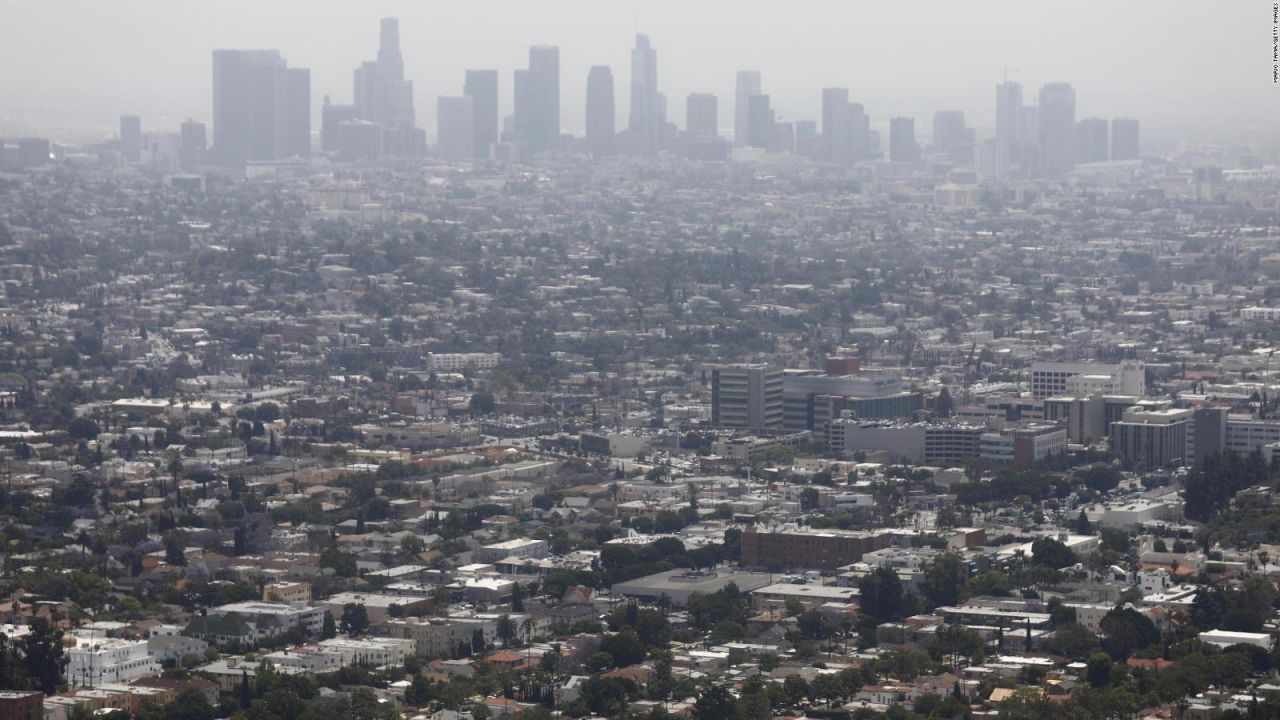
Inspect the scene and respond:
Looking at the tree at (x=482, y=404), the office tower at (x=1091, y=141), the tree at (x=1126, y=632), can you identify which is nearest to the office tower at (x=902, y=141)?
the office tower at (x=1091, y=141)

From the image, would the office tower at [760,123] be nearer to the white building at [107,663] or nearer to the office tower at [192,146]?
the office tower at [192,146]

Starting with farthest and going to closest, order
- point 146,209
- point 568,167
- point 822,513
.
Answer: point 568,167
point 146,209
point 822,513

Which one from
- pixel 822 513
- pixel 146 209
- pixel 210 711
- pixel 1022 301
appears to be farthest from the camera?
pixel 146 209

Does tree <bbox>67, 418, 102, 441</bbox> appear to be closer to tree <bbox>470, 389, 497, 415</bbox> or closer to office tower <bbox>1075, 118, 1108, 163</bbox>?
tree <bbox>470, 389, 497, 415</bbox>

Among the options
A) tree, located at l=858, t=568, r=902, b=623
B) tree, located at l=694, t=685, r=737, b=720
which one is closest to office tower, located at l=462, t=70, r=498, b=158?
tree, located at l=858, t=568, r=902, b=623

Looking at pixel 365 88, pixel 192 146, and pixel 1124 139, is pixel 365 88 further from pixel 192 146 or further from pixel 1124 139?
pixel 1124 139

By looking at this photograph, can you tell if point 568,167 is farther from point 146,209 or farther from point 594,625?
point 594,625

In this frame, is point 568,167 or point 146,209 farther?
point 568,167

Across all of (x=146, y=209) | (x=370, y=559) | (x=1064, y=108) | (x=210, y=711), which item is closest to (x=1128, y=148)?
(x=1064, y=108)
